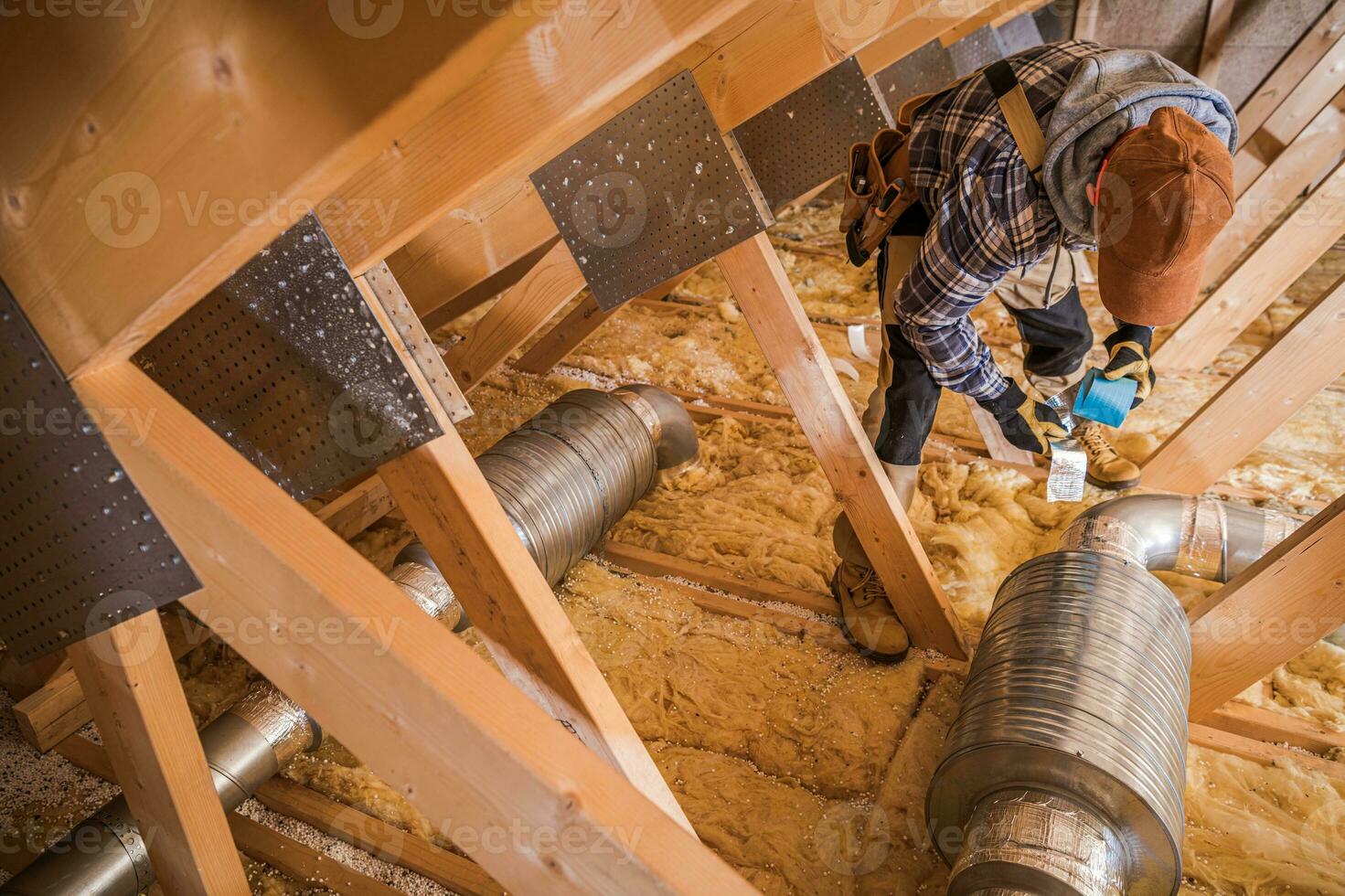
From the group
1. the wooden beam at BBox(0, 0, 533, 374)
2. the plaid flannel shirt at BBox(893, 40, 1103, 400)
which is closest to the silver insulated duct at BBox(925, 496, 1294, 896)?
the plaid flannel shirt at BBox(893, 40, 1103, 400)

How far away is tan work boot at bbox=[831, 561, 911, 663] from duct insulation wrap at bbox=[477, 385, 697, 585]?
2.43ft

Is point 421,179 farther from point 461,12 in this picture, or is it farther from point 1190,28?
point 1190,28

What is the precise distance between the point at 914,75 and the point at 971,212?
86.4 inches

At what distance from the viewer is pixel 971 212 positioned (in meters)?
1.64

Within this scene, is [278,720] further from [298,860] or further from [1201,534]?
[1201,534]

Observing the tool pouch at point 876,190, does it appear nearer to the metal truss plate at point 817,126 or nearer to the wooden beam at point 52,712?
the metal truss plate at point 817,126

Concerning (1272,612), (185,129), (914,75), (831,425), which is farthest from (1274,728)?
(914,75)

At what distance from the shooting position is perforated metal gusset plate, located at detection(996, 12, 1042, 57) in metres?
4.70

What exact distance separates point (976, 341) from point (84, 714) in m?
2.44

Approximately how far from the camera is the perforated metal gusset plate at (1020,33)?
470cm

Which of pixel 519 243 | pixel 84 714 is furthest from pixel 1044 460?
pixel 84 714

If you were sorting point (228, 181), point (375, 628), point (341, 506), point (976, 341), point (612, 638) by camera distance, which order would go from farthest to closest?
point (341, 506), point (612, 638), point (976, 341), point (375, 628), point (228, 181)

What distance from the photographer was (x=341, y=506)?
8.59 feet

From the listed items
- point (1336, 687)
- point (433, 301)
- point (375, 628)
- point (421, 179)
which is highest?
point (421, 179)
